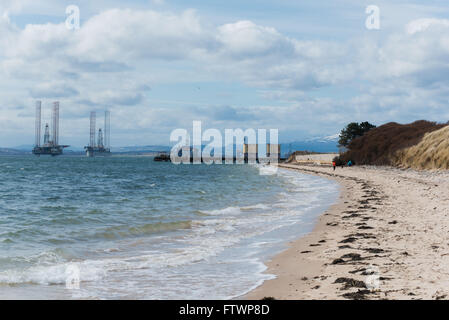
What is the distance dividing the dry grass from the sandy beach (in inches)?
1200

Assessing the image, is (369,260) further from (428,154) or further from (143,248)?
(428,154)

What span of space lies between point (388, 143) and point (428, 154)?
64.7ft

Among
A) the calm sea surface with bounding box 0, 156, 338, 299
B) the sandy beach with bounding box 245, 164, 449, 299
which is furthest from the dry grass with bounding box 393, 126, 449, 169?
the sandy beach with bounding box 245, 164, 449, 299

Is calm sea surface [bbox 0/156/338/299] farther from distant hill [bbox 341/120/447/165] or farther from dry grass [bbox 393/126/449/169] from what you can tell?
distant hill [bbox 341/120/447/165]

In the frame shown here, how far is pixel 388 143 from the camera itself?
66.0 metres

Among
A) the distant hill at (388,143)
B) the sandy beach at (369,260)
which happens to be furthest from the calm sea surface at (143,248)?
the distant hill at (388,143)

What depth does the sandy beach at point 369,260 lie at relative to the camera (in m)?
6.79

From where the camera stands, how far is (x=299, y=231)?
46.7ft

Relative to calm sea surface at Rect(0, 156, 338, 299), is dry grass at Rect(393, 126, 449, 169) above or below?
above

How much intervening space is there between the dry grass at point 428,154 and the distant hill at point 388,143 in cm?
21

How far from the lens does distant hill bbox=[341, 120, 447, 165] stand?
2293 inches
